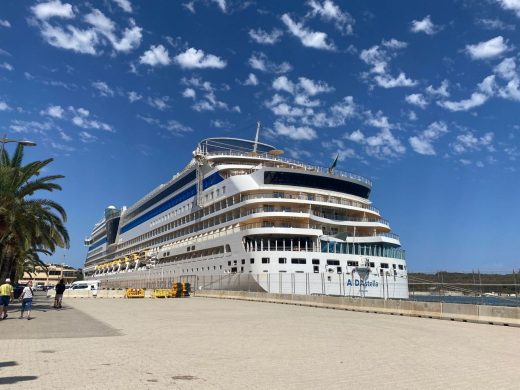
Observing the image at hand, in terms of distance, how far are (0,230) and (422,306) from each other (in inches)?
812

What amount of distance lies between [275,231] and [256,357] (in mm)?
28190

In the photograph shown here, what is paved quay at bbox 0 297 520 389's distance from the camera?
7.02 metres

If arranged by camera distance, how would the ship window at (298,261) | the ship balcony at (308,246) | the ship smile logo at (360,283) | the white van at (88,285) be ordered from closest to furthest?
the ship smile logo at (360,283) → the ship window at (298,261) → the ship balcony at (308,246) → the white van at (88,285)

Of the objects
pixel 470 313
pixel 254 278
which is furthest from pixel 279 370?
pixel 254 278

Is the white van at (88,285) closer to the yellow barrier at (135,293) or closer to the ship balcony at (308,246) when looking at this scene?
the yellow barrier at (135,293)

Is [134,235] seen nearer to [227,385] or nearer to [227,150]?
[227,150]

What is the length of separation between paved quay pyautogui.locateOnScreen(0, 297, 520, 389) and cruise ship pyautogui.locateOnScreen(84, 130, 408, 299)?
49.9 ft

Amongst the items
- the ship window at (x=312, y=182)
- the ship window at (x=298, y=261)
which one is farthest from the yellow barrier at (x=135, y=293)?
the ship window at (x=312, y=182)

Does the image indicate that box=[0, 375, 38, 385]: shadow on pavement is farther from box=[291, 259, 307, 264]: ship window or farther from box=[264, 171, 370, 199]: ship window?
box=[264, 171, 370, 199]: ship window

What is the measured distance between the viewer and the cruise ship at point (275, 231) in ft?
121

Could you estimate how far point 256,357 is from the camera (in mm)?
9281

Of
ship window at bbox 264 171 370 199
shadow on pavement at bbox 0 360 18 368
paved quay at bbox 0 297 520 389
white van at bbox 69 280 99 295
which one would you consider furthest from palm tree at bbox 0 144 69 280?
white van at bbox 69 280 99 295

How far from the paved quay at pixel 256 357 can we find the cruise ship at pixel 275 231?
15210mm

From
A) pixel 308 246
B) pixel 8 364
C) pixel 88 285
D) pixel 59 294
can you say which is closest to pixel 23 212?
pixel 59 294
